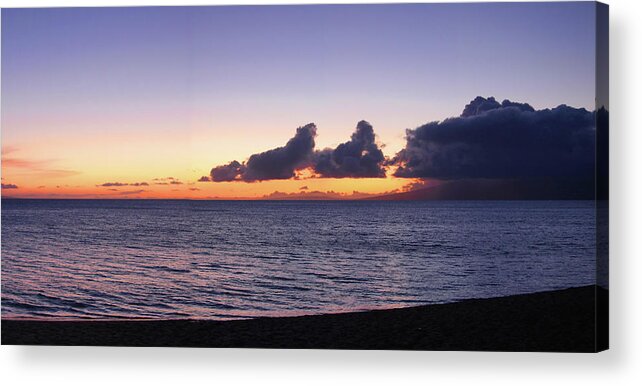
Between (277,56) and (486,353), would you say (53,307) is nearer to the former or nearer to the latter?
(277,56)

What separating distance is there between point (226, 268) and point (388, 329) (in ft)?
5.02

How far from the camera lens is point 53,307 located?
7.46m

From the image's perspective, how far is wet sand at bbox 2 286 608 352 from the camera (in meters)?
7.13

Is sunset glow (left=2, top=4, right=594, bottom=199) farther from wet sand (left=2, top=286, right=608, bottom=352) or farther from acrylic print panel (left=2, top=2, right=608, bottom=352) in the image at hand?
wet sand (left=2, top=286, right=608, bottom=352)

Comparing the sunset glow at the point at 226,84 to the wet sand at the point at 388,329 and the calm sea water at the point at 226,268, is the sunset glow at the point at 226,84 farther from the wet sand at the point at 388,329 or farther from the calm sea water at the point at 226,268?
the wet sand at the point at 388,329

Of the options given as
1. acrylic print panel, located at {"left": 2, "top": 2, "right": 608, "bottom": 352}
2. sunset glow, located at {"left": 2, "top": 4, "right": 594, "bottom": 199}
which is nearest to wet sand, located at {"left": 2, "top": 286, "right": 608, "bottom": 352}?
acrylic print panel, located at {"left": 2, "top": 2, "right": 608, "bottom": 352}

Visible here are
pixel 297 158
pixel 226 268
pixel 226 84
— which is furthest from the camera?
pixel 297 158

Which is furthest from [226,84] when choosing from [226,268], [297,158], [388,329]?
[388,329]

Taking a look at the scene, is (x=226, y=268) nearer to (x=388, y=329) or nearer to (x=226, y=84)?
(x=388, y=329)

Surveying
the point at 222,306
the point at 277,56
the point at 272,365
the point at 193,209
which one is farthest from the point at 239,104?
the point at 272,365

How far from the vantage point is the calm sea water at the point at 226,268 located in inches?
294

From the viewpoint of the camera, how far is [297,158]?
798cm

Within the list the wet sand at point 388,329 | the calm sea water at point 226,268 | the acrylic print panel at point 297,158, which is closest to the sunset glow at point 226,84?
the acrylic print panel at point 297,158

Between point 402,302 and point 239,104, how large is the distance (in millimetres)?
2337
